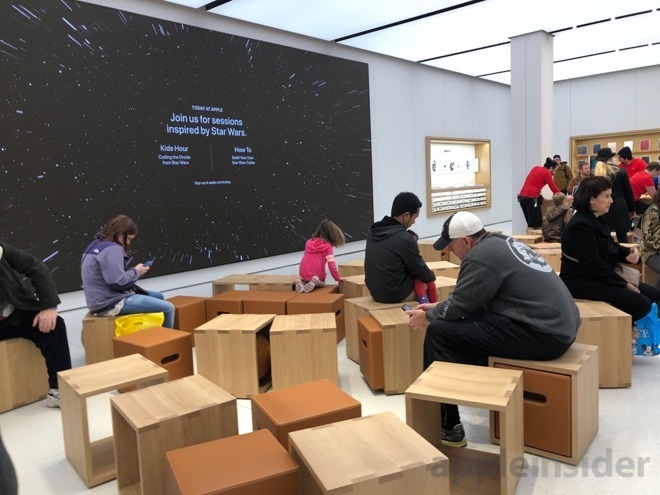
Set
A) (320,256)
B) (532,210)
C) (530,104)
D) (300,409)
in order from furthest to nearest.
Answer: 1. (530,104)
2. (532,210)
3. (320,256)
4. (300,409)

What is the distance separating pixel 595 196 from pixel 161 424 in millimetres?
2992

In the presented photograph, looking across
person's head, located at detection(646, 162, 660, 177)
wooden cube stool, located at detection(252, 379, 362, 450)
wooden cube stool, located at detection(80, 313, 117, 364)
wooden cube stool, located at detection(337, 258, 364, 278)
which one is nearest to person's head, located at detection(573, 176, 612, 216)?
wooden cube stool, located at detection(252, 379, 362, 450)

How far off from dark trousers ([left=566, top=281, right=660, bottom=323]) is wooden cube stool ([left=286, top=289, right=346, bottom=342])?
1830 millimetres

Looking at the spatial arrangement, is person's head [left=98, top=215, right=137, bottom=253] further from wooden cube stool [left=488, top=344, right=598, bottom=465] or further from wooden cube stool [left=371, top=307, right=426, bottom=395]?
wooden cube stool [left=488, top=344, right=598, bottom=465]

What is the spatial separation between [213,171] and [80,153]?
1.48 metres

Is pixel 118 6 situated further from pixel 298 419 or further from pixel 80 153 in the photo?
pixel 298 419

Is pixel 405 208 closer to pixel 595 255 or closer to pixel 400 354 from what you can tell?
pixel 400 354

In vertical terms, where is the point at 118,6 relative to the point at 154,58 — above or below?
above

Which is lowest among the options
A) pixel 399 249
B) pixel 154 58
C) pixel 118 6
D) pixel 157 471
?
pixel 157 471

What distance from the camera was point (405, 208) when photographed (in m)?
3.90

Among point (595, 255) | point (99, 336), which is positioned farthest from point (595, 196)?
point (99, 336)

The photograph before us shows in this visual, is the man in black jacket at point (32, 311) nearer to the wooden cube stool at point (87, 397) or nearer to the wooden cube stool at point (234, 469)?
the wooden cube stool at point (87, 397)

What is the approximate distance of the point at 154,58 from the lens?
5.57 metres

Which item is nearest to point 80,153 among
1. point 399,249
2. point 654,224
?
point 399,249
